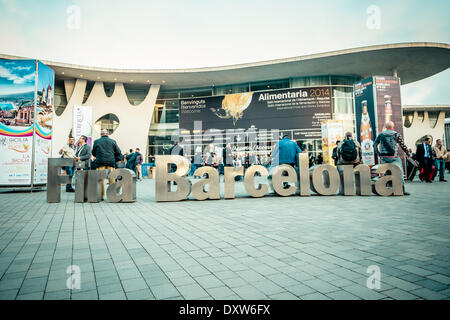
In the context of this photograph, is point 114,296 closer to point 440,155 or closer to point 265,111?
point 440,155

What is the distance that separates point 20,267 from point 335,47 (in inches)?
980

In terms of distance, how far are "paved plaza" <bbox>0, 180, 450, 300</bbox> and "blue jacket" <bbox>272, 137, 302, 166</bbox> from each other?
3311 mm

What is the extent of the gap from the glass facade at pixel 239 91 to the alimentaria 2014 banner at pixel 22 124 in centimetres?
1553

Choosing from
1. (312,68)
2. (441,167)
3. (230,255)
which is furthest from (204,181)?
(312,68)

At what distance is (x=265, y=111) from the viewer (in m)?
25.3

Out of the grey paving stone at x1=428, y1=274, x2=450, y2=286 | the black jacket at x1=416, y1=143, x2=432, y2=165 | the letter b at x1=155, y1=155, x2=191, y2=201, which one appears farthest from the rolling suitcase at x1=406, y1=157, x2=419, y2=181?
the grey paving stone at x1=428, y1=274, x2=450, y2=286

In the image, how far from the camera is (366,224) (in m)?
3.96

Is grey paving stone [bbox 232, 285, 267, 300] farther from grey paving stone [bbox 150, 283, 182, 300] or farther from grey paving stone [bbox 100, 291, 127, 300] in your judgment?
grey paving stone [bbox 100, 291, 127, 300]

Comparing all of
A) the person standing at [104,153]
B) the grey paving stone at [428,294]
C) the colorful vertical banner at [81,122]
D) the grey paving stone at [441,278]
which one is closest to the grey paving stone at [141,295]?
the grey paving stone at [428,294]

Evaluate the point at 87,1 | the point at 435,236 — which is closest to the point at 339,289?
the point at 435,236

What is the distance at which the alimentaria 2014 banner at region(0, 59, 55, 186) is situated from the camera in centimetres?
949

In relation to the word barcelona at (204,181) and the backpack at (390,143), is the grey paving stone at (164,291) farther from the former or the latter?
the backpack at (390,143)

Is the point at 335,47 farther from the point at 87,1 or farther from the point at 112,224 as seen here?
the point at 112,224

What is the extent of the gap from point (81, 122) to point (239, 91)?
15779 millimetres
